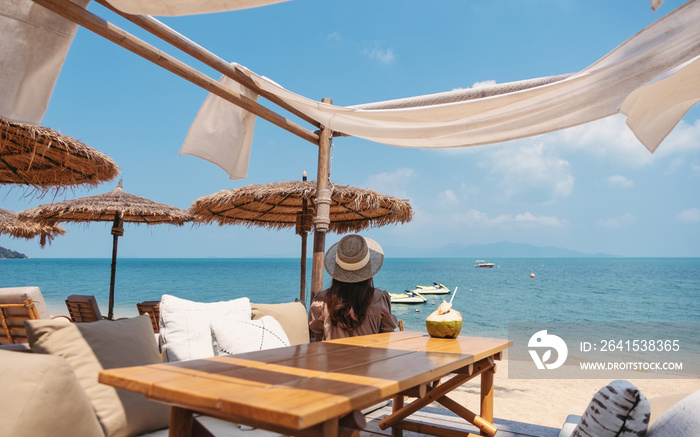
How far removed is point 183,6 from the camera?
4.73 feet

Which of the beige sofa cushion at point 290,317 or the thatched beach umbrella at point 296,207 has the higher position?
the thatched beach umbrella at point 296,207

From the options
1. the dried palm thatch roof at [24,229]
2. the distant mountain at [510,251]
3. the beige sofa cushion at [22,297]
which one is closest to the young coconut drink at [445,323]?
the beige sofa cushion at [22,297]

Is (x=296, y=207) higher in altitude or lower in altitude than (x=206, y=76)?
lower

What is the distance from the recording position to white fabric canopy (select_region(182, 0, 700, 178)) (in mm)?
1630

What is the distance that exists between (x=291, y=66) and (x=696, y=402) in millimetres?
49270

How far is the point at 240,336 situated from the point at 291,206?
3285mm

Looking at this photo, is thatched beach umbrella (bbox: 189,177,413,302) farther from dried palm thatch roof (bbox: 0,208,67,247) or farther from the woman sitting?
dried palm thatch roof (bbox: 0,208,67,247)

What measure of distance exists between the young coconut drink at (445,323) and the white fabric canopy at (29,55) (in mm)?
2118

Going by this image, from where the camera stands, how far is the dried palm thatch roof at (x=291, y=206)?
15.3ft

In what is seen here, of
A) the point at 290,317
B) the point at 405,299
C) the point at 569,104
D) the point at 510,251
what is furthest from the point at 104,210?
the point at 510,251

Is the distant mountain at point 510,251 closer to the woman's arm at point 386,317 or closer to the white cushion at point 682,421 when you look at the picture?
the woman's arm at point 386,317

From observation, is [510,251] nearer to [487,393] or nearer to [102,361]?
[487,393]

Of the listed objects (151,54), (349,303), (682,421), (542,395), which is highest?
(151,54)

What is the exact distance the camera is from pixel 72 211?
6.30 m
